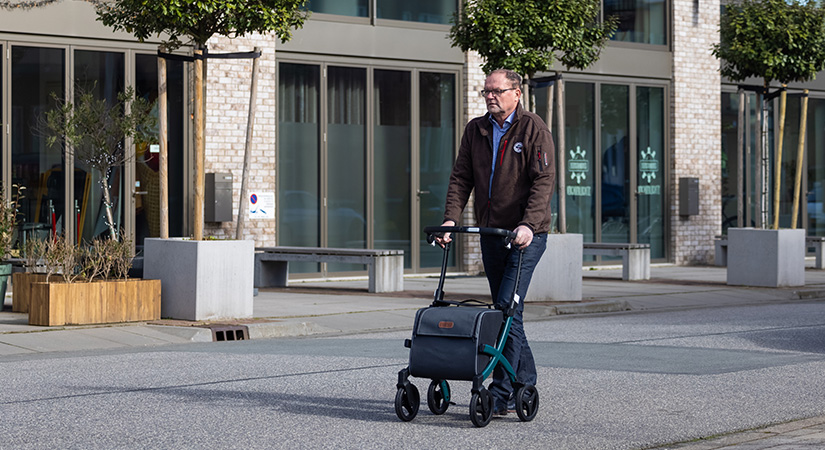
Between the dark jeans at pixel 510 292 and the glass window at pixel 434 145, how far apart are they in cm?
1424

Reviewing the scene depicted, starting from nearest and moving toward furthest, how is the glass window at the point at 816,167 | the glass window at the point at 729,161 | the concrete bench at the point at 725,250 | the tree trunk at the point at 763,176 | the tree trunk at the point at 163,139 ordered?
the tree trunk at the point at 163,139, the tree trunk at the point at 763,176, the concrete bench at the point at 725,250, the glass window at the point at 729,161, the glass window at the point at 816,167

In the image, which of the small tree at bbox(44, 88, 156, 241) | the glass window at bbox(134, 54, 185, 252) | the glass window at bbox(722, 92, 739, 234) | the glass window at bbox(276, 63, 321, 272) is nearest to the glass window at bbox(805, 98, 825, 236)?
the glass window at bbox(722, 92, 739, 234)

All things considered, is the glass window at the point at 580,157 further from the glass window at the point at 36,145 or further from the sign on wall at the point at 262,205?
the glass window at the point at 36,145

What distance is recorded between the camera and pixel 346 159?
2020 cm

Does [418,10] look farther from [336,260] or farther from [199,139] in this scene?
[199,139]

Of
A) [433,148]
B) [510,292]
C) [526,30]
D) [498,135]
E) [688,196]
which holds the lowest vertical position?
[510,292]

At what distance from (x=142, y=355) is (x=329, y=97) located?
10661 millimetres

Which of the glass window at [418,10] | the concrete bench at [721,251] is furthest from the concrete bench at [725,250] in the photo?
the glass window at [418,10]

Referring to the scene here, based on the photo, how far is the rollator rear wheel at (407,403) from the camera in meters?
6.37

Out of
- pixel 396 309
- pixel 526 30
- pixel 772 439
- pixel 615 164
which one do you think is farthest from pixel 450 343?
pixel 615 164

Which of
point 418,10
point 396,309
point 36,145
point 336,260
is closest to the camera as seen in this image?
point 396,309

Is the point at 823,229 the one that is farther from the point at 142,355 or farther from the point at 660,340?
the point at 142,355

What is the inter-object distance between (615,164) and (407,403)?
1795cm

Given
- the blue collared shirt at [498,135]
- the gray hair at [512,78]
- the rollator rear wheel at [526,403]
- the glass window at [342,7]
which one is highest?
the glass window at [342,7]
